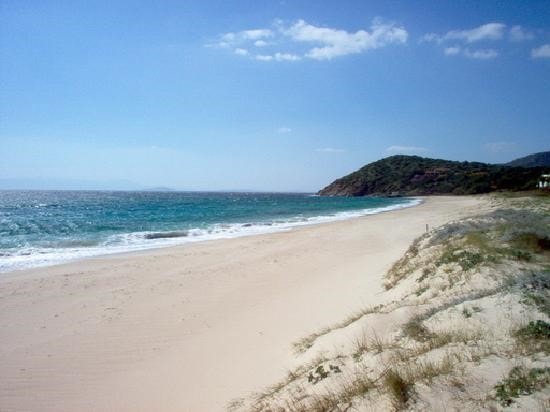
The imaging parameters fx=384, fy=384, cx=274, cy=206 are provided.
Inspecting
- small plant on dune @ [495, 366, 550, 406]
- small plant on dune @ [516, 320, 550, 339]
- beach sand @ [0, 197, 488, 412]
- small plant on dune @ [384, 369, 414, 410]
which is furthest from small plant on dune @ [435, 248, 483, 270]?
small plant on dune @ [384, 369, 414, 410]

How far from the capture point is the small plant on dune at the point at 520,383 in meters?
3.46

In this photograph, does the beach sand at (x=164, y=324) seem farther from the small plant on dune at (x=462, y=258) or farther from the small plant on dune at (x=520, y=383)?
the small plant on dune at (x=520, y=383)

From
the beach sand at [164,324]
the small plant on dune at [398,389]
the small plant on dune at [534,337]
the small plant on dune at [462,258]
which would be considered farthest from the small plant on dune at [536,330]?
the small plant on dune at [462,258]

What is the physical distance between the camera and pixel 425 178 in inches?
4742

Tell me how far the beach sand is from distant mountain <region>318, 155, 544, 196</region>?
82.1 metres

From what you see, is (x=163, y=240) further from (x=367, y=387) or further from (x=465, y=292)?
(x=367, y=387)

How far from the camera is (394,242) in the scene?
20.5 metres

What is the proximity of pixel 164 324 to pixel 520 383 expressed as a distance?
7.39 m

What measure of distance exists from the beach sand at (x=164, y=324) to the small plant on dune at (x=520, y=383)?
337cm

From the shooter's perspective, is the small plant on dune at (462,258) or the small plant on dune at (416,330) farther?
the small plant on dune at (462,258)

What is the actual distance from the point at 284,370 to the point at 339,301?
3972 millimetres

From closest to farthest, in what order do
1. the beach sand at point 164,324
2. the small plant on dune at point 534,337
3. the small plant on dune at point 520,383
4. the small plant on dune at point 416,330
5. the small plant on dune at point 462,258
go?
1. the small plant on dune at point 520,383
2. the small plant on dune at point 534,337
3. the small plant on dune at point 416,330
4. the beach sand at point 164,324
5. the small plant on dune at point 462,258

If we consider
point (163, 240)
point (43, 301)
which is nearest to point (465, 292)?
point (43, 301)

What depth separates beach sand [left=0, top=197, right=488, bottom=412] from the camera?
6.12 m
